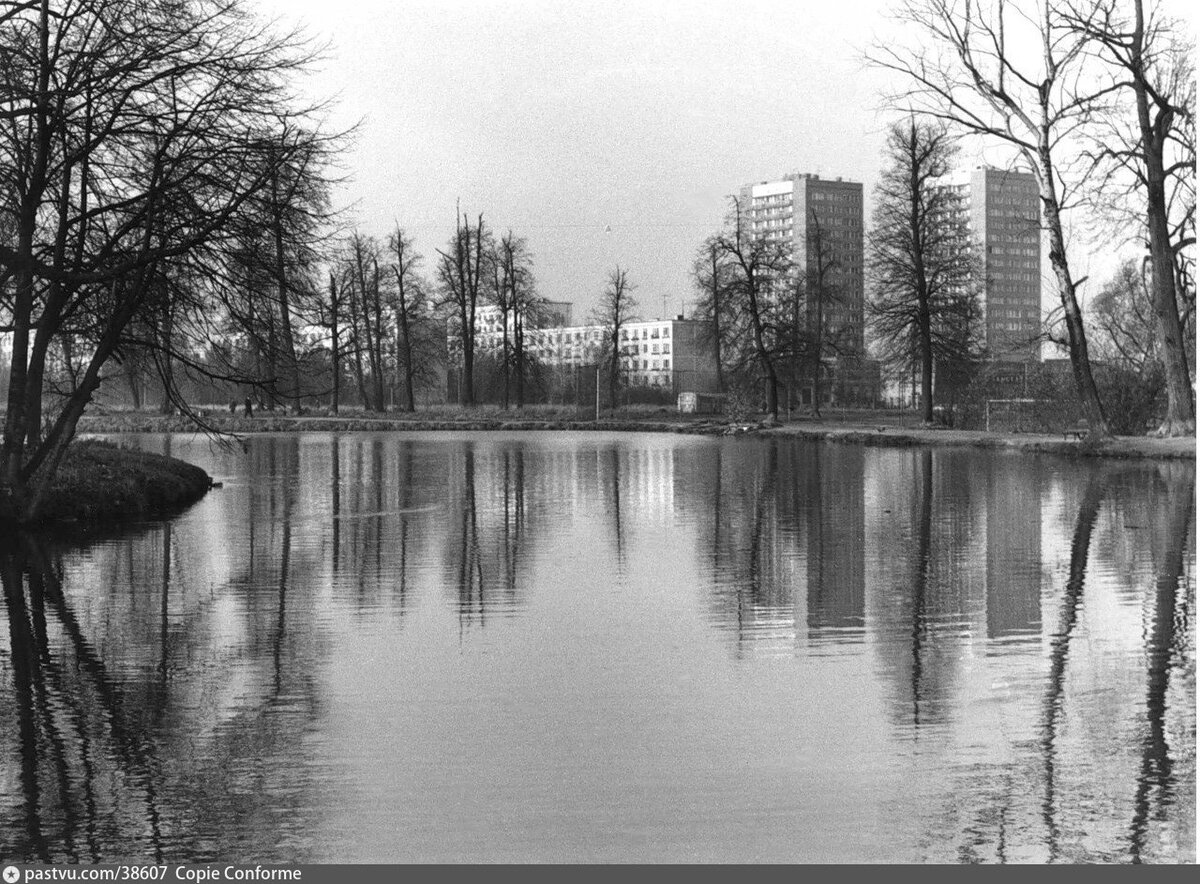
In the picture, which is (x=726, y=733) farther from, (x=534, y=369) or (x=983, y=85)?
(x=534, y=369)

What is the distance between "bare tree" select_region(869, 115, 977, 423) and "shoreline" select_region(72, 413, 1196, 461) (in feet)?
11.9

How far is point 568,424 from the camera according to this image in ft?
206

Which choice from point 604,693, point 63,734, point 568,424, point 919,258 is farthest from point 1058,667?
point 568,424

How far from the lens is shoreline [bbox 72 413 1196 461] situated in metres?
42.9

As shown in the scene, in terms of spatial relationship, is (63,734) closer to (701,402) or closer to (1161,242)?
(1161,242)

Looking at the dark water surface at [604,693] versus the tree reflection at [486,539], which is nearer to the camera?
the dark water surface at [604,693]

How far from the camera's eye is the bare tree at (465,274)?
248 feet

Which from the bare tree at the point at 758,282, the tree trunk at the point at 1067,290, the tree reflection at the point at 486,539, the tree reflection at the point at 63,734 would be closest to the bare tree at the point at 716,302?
the bare tree at the point at 758,282

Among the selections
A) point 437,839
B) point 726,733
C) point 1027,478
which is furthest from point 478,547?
point 1027,478

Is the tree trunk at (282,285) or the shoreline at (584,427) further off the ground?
the tree trunk at (282,285)

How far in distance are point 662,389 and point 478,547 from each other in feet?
246

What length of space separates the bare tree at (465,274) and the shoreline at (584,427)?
826cm

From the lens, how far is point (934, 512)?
63.0 ft

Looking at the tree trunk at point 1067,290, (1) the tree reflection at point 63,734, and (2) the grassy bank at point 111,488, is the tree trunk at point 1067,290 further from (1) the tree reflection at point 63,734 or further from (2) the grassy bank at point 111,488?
(1) the tree reflection at point 63,734
